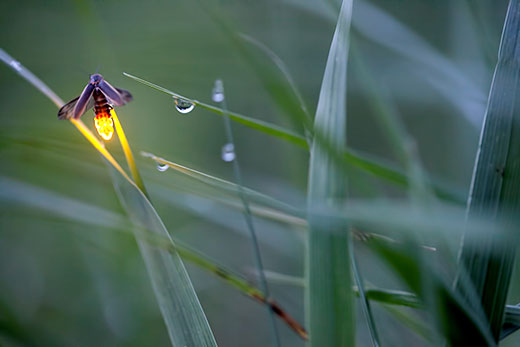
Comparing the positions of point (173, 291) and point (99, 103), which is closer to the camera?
point (173, 291)

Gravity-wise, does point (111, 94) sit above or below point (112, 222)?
above

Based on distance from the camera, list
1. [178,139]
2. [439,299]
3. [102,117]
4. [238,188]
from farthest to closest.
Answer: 1. [178,139]
2. [102,117]
3. [238,188]
4. [439,299]

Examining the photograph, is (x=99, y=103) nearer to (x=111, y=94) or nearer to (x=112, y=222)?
(x=111, y=94)

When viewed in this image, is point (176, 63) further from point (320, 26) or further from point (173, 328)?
point (320, 26)

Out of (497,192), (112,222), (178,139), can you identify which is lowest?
(178,139)

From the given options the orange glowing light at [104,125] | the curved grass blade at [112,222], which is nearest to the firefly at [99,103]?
the orange glowing light at [104,125]

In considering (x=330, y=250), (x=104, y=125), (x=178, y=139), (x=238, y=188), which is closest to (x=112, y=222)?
(x=104, y=125)

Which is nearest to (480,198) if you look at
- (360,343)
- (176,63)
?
(360,343)
